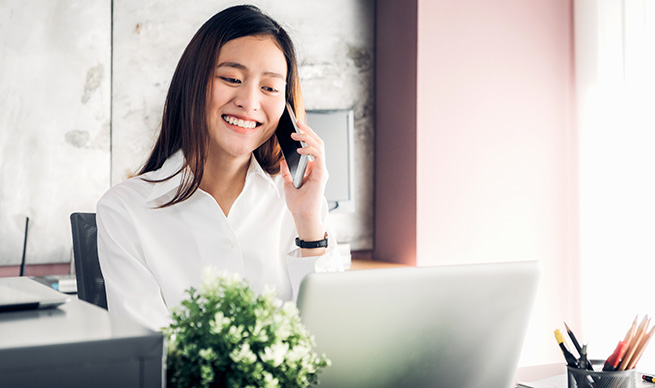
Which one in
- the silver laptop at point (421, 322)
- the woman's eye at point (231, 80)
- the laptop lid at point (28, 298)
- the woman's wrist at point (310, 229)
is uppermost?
the woman's eye at point (231, 80)

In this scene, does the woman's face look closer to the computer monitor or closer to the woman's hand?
the woman's hand

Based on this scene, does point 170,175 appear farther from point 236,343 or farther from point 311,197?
point 236,343

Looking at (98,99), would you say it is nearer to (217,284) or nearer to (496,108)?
(496,108)

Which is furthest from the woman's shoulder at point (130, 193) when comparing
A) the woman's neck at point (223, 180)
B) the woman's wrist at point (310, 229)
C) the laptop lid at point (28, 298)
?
the laptop lid at point (28, 298)

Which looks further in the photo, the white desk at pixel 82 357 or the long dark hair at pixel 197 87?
the long dark hair at pixel 197 87

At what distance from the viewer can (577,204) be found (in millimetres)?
3480

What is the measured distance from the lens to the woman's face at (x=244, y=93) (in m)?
1.36

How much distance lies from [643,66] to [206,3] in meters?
2.17

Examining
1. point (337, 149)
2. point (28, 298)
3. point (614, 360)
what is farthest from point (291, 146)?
point (337, 149)

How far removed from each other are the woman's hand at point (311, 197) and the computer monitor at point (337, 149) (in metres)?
1.73

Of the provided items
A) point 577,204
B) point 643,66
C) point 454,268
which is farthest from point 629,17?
point 454,268

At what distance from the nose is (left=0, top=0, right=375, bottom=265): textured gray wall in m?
1.81

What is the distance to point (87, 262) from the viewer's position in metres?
1.45

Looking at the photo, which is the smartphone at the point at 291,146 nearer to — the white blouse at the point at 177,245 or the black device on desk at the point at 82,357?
the white blouse at the point at 177,245
